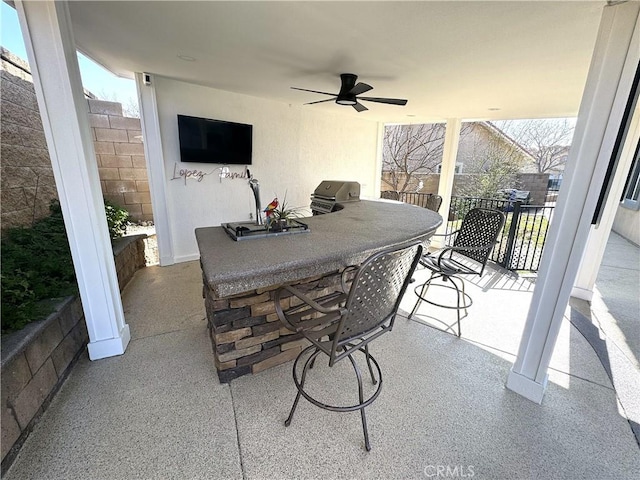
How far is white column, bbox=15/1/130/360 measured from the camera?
1.40 metres

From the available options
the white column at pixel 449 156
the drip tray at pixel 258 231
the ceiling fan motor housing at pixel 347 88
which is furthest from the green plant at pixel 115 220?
the white column at pixel 449 156

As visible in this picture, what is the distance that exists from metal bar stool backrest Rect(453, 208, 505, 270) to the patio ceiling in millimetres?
1267

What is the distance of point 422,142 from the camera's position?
8.40m

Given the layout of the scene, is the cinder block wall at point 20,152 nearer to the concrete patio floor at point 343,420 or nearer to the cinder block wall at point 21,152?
the cinder block wall at point 21,152

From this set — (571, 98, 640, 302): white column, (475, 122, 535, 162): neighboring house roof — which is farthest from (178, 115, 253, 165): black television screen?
(475, 122, 535, 162): neighboring house roof

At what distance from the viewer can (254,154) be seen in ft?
13.1

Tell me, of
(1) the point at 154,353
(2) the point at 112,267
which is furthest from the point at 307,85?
(1) the point at 154,353

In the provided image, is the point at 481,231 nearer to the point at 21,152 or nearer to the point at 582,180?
the point at 582,180

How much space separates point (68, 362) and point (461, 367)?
2.69 metres

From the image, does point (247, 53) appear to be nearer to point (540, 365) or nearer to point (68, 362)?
point (68, 362)

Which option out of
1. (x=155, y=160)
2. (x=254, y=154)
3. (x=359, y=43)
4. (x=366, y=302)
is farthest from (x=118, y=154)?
(x=366, y=302)

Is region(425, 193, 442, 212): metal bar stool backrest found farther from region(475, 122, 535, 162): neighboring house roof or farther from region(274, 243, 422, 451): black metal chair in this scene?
region(475, 122, 535, 162): neighboring house roof

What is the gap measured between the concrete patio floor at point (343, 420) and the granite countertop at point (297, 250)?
0.74 metres

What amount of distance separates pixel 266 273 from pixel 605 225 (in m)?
3.54
